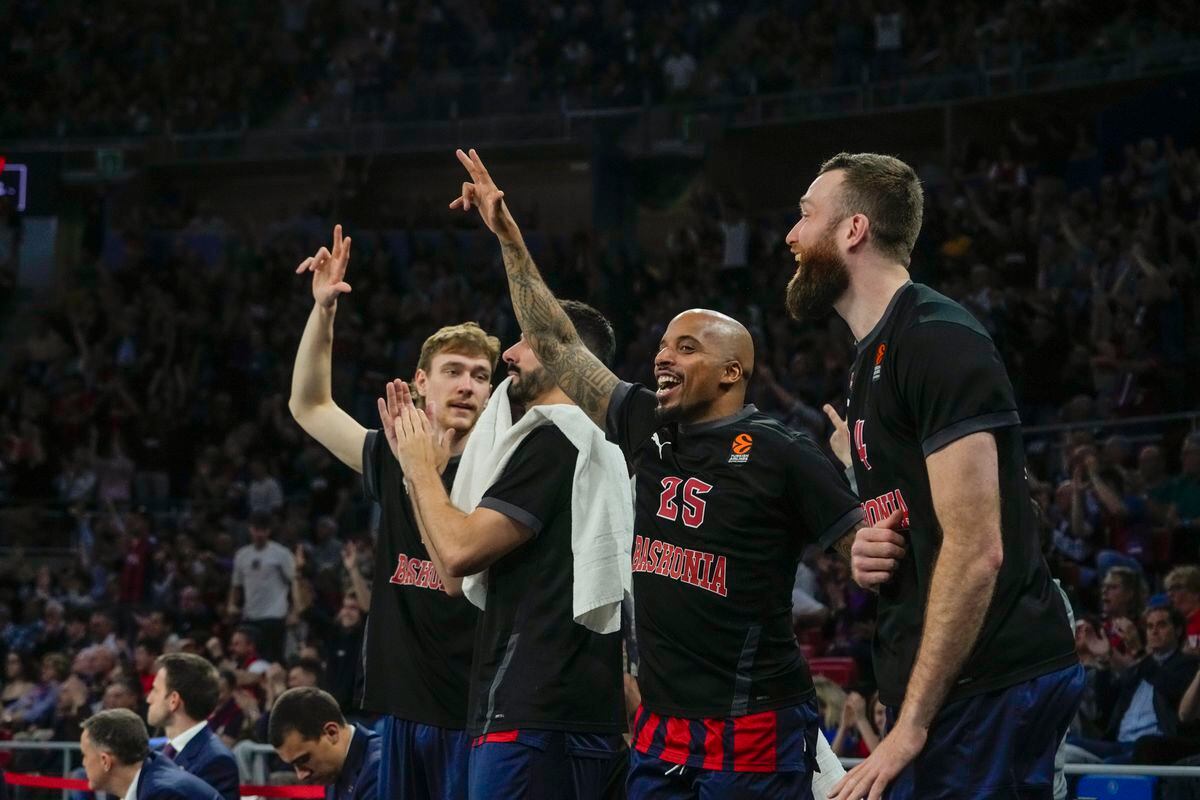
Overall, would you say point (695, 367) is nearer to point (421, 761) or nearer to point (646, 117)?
point (421, 761)

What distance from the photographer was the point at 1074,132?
16.3 metres

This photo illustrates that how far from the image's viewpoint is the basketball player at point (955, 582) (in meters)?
2.84

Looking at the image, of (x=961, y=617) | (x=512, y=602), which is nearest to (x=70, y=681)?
(x=512, y=602)

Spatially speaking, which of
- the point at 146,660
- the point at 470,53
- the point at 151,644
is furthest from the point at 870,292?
the point at 470,53

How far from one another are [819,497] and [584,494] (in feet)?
2.52

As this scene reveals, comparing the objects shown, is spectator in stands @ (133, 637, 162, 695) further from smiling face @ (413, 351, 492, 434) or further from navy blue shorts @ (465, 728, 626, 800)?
navy blue shorts @ (465, 728, 626, 800)

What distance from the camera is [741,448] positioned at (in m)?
4.00

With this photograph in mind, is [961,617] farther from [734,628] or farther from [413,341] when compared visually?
[413,341]

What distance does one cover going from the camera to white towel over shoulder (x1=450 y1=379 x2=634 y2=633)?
14.0 ft

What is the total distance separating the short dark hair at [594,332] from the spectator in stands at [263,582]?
872 centimetres

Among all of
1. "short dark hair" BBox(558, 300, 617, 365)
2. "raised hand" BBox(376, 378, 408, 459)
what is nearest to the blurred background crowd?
"short dark hair" BBox(558, 300, 617, 365)

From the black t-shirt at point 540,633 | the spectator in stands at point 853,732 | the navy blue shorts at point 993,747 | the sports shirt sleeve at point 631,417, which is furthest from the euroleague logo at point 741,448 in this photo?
the spectator in stands at point 853,732

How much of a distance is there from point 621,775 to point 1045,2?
47.6ft

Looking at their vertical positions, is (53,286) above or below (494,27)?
below
